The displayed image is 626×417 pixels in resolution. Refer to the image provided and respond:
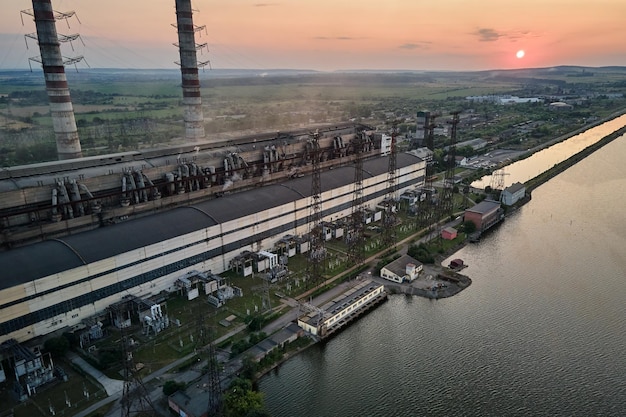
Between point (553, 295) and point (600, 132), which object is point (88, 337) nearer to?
point (553, 295)

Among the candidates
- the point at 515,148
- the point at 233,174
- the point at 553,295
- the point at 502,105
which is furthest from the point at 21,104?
the point at 502,105

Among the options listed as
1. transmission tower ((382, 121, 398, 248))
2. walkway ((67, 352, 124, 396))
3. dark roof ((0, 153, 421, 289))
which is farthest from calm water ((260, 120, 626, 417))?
dark roof ((0, 153, 421, 289))

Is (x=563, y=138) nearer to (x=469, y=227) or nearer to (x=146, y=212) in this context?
(x=469, y=227)

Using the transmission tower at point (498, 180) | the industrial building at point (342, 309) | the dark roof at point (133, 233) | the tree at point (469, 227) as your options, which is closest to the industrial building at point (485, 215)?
the tree at point (469, 227)

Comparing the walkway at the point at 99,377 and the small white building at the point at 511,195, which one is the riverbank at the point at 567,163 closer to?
the small white building at the point at 511,195

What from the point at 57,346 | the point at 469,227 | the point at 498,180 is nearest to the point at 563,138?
the point at 498,180

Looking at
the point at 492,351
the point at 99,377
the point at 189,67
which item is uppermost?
the point at 189,67
